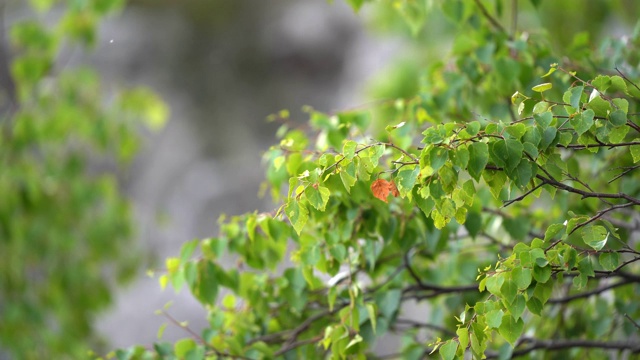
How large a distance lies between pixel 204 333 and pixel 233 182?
14.0ft

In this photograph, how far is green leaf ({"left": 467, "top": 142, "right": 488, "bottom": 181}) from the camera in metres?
1.14

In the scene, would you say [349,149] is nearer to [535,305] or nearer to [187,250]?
[535,305]

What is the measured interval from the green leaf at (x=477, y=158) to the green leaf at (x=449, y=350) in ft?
0.81

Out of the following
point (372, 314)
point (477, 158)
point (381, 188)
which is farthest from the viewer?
point (372, 314)

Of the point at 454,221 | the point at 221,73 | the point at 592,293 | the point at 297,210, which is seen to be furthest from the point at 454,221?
the point at 221,73

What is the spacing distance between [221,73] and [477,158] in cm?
520

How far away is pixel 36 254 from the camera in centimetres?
306

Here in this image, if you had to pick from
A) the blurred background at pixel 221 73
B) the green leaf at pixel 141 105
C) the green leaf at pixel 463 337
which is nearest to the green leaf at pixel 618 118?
the green leaf at pixel 463 337

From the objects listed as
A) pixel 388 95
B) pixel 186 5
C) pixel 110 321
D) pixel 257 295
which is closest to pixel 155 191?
pixel 110 321

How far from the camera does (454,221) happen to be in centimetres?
173

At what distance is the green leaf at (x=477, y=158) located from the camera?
114cm

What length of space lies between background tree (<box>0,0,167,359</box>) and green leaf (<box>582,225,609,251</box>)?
1968mm

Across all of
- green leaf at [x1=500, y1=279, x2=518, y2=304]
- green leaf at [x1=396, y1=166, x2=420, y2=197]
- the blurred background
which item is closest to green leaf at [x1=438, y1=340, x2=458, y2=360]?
green leaf at [x1=500, y1=279, x2=518, y2=304]

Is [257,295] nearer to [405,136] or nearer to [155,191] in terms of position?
[405,136]
